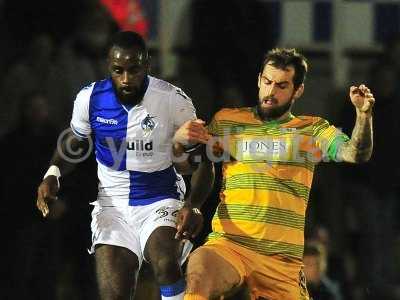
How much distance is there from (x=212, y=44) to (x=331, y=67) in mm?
1937

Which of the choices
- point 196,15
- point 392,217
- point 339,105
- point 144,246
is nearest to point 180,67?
point 196,15

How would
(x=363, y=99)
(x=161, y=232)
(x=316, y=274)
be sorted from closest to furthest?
(x=363, y=99) → (x=161, y=232) → (x=316, y=274)

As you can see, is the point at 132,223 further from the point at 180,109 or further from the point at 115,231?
the point at 180,109

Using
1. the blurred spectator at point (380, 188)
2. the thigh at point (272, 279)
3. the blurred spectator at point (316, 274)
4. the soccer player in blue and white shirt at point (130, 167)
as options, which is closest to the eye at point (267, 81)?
the soccer player in blue and white shirt at point (130, 167)

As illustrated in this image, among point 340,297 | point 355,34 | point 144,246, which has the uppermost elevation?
point 355,34

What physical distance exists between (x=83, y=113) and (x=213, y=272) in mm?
1385

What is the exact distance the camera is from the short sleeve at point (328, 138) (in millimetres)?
7355

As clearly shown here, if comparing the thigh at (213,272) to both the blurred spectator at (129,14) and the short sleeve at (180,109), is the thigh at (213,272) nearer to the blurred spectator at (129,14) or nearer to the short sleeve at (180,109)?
the short sleeve at (180,109)

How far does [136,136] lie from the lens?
A: 777 cm

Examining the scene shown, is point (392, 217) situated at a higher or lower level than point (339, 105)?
lower

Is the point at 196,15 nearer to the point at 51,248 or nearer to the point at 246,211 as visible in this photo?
the point at 51,248

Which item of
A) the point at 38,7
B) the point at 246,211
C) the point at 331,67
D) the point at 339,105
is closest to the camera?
the point at 246,211

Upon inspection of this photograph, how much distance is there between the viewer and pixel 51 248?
1027 cm

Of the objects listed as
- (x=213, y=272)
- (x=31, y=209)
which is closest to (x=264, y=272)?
(x=213, y=272)
